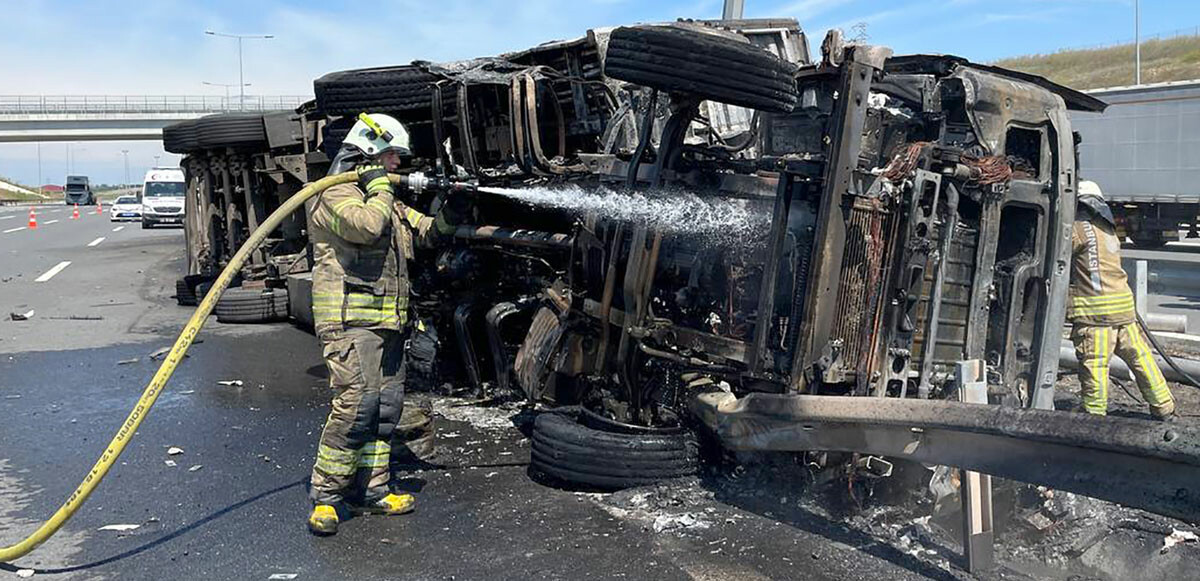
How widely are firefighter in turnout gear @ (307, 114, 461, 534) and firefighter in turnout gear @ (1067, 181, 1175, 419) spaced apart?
12.2 feet

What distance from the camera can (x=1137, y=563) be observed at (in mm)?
4188

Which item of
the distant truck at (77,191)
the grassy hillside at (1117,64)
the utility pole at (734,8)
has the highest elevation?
the grassy hillside at (1117,64)

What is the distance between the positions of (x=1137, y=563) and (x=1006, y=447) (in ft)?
4.71

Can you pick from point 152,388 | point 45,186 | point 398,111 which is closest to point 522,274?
point 398,111

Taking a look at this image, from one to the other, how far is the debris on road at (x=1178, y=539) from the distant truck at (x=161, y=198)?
2912 centimetres

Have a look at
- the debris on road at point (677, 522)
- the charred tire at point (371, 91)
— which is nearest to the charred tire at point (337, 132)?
the charred tire at point (371, 91)

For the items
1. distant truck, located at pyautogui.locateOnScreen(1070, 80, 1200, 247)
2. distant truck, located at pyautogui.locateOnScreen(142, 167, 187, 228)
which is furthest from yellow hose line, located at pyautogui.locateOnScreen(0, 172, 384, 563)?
distant truck, located at pyautogui.locateOnScreen(142, 167, 187, 228)

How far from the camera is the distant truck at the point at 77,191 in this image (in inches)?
2525

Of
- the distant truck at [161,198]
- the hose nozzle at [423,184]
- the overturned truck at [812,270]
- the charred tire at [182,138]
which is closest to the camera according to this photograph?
the overturned truck at [812,270]

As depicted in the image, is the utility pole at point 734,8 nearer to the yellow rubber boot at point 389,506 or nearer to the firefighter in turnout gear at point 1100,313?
the firefighter in turnout gear at point 1100,313

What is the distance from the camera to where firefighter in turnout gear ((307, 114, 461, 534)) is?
14.4 feet

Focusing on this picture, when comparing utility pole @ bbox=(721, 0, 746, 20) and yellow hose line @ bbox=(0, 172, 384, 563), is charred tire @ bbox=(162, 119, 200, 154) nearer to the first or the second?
utility pole @ bbox=(721, 0, 746, 20)

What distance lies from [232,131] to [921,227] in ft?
30.4

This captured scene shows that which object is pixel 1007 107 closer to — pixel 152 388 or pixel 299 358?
pixel 152 388
